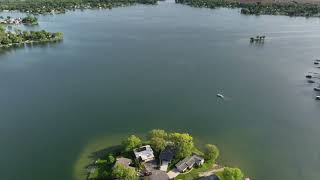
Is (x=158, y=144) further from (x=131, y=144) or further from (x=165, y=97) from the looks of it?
(x=165, y=97)

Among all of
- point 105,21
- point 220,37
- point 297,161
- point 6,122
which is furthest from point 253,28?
point 6,122

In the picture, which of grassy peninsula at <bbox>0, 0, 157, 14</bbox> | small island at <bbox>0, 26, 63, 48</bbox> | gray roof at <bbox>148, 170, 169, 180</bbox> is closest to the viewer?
gray roof at <bbox>148, 170, 169, 180</bbox>

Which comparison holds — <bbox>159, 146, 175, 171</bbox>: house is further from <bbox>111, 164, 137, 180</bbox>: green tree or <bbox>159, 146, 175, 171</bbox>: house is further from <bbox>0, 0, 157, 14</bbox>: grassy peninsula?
<bbox>0, 0, 157, 14</bbox>: grassy peninsula

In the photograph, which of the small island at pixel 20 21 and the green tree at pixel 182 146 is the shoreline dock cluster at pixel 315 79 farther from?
the small island at pixel 20 21

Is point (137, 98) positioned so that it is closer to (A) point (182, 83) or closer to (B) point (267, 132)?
(A) point (182, 83)

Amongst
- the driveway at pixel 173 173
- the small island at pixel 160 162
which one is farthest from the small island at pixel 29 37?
the driveway at pixel 173 173

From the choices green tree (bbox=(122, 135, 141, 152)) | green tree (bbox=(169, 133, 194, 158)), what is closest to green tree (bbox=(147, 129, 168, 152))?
green tree (bbox=(169, 133, 194, 158))

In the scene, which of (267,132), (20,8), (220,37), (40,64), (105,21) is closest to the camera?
(267,132)
